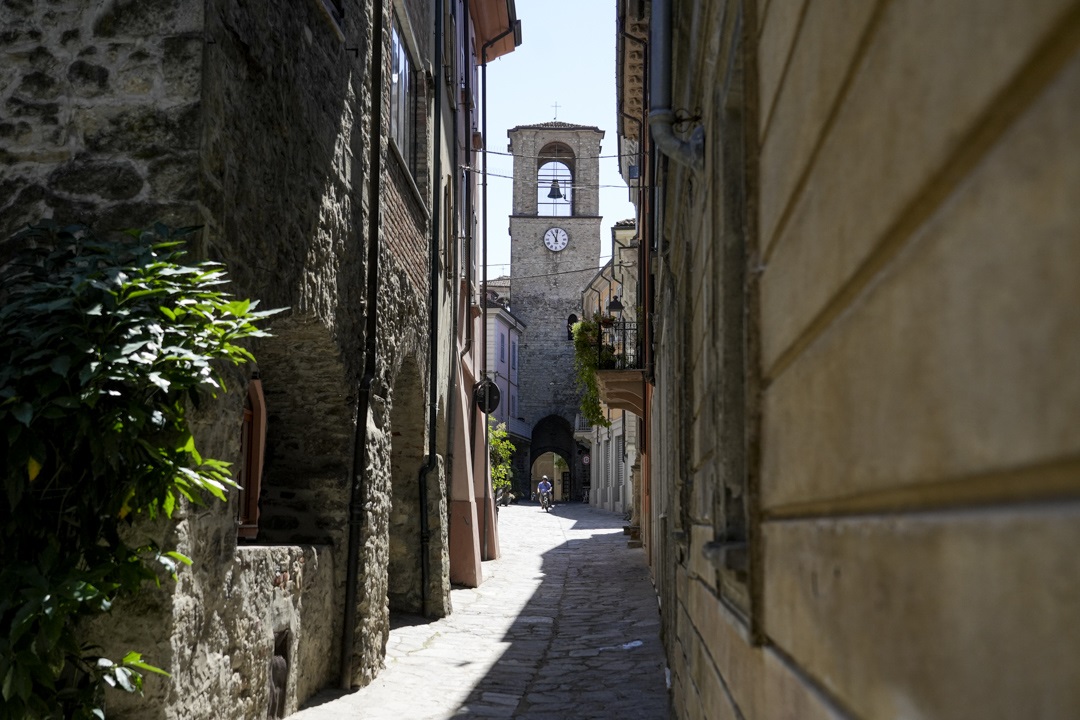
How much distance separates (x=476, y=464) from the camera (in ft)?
46.2

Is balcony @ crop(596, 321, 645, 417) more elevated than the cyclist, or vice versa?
balcony @ crop(596, 321, 645, 417)

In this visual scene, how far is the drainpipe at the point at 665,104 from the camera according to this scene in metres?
3.38

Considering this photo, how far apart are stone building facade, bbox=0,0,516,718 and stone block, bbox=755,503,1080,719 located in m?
3.10

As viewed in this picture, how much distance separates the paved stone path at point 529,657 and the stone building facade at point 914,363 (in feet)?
14.8

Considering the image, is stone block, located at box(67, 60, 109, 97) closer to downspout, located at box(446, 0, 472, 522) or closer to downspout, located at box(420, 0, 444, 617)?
downspout, located at box(420, 0, 444, 617)

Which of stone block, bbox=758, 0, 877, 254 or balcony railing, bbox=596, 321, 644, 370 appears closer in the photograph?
stone block, bbox=758, 0, 877, 254

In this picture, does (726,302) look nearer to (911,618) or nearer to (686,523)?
(911,618)

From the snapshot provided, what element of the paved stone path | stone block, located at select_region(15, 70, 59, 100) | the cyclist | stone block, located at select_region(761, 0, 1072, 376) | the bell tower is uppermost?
the bell tower

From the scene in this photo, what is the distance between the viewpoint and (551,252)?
140 ft

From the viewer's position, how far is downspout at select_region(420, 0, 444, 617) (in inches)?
387

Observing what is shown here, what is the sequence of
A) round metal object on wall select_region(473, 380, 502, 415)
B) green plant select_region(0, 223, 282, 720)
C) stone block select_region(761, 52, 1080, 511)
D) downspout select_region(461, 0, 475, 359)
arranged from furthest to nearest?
round metal object on wall select_region(473, 380, 502, 415), downspout select_region(461, 0, 475, 359), green plant select_region(0, 223, 282, 720), stone block select_region(761, 52, 1080, 511)

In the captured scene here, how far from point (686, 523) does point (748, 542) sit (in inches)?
114

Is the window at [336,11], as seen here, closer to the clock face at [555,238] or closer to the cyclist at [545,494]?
the cyclist at [545,494]

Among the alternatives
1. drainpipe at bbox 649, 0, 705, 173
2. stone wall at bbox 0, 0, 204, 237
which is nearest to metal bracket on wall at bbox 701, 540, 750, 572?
drainpipe at bbox 649, 0, 705, 173
